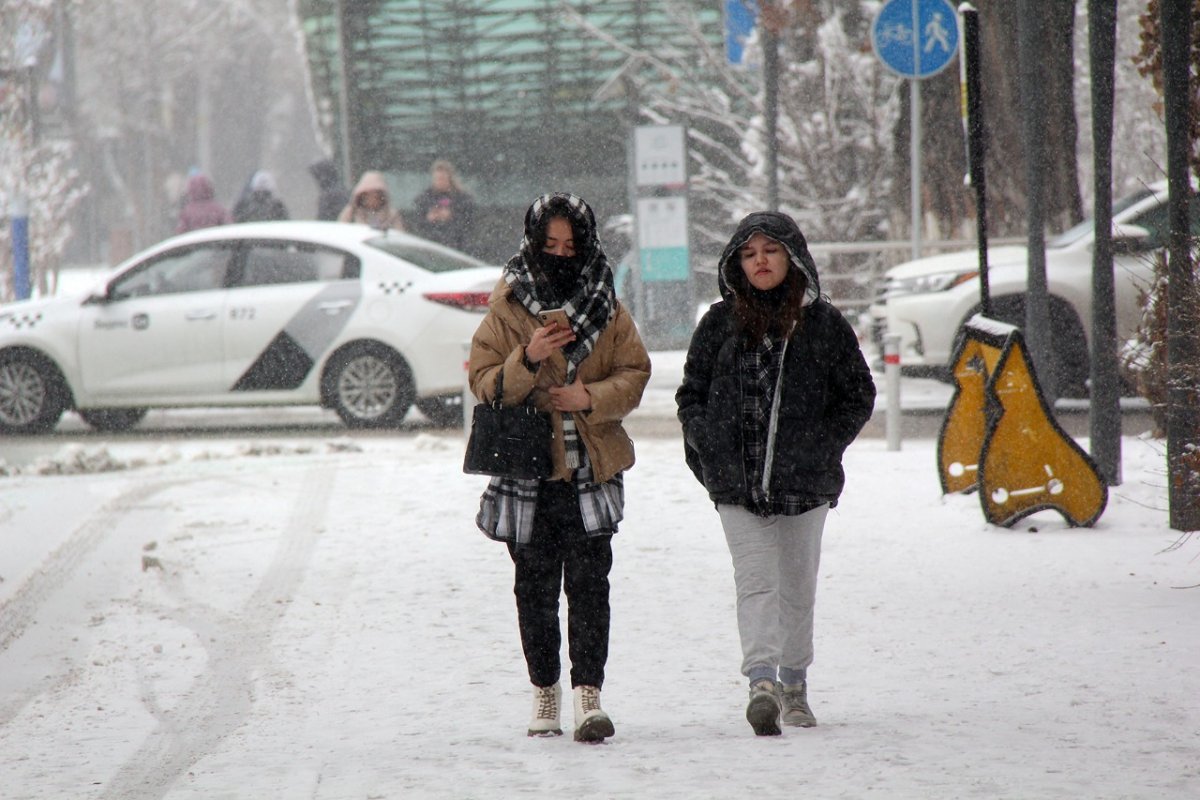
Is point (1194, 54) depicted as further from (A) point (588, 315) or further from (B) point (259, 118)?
(B) point (259, 118)

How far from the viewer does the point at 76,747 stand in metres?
5.39

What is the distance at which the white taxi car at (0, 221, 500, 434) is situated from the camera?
44.0ft

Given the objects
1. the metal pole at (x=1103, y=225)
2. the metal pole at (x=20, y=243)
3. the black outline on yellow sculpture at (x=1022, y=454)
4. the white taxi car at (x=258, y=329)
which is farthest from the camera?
the metal pole at (x=20, y=243)

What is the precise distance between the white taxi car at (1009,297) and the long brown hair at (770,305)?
831 centimetres

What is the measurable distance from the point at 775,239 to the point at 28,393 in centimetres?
989

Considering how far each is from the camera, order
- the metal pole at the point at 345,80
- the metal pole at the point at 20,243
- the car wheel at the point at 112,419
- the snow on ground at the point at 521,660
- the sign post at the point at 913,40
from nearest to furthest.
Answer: the snow on ground at the point at 521,660
the sign post at the point at 913,40
the car wheel at the point at 112,419
the metal pole at the point at 20,243
the metal pole at the point at 345,80

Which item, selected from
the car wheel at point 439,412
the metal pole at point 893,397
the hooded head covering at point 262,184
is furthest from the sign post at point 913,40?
the hooded head covering at point 262,184

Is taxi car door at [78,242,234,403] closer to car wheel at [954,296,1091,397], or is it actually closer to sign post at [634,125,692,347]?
car wheel at [954,296,1091,397]

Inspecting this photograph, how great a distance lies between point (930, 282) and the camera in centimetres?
1395

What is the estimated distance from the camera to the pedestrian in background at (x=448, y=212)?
16.9 metres

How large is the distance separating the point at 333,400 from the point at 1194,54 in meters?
7.26

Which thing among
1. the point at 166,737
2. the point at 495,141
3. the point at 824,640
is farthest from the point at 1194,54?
the point at 495,141

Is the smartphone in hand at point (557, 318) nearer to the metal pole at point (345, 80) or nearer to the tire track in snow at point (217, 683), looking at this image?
the tire track in snow at point (217, 683)

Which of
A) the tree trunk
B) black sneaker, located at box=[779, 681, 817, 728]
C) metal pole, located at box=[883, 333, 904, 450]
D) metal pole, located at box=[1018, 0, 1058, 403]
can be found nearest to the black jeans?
black sneaker, located at box=[779, 681, 817, 728]
